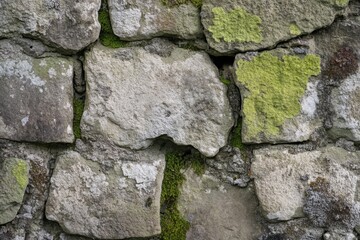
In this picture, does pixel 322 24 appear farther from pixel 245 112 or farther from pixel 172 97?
pixel 172 97

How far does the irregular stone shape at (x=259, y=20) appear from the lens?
1.35 metres

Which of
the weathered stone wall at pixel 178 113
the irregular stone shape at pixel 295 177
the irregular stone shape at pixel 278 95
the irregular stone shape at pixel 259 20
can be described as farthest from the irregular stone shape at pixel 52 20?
the irregular stone shape at pixel 295 177

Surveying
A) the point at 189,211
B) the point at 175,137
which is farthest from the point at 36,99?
the point at 189,211

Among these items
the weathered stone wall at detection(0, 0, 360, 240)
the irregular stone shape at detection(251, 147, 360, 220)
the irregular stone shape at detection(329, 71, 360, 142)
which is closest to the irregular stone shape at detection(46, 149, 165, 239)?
the weathered stone wall at detection(0, 0, 360, 240)

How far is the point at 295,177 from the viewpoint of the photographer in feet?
4.55

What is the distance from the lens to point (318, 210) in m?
1.38

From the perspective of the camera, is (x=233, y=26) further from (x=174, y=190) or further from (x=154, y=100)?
(x=174, y=190)

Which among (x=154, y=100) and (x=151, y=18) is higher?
(x=151, y=18)

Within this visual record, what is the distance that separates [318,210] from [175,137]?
16.3 inches

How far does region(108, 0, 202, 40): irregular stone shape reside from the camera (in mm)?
1383

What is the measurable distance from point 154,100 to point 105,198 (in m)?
0.29

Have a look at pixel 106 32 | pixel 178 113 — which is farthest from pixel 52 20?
pixel 178 113

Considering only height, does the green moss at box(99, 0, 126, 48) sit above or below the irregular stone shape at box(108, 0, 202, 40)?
below

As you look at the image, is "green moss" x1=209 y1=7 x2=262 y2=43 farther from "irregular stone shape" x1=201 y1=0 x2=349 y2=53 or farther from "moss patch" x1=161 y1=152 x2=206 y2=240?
"moss patch" x1=161 y1=152 x2=206 y2=240
